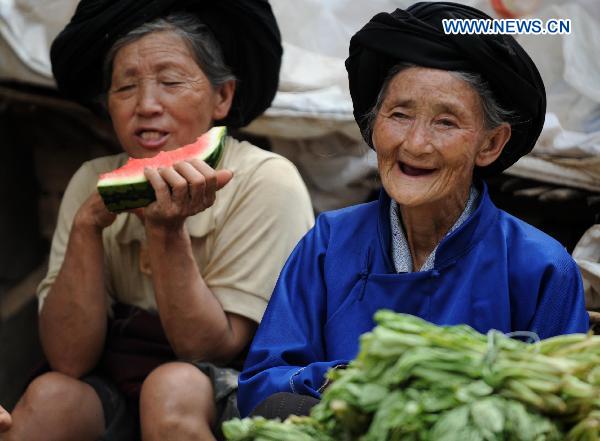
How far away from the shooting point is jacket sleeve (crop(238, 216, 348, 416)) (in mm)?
3094

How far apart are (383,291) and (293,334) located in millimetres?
293

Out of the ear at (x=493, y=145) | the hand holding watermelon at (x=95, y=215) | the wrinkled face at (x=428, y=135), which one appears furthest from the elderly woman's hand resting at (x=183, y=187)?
the ear at (x=493, y=145)

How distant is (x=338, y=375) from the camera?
2.43m

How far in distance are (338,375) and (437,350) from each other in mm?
285

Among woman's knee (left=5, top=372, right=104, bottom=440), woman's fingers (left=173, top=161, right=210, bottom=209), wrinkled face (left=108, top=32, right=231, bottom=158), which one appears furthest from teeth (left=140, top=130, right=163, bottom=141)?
A: woman's knee (left=5, top=372, right=104, bottom=440)

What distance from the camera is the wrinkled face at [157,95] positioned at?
3.82 meters

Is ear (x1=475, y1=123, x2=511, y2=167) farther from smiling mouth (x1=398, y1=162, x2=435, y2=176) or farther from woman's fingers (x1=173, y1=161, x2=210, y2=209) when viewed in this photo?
woman's fingers (x1=173, y1=161, x2=210, y2=209)

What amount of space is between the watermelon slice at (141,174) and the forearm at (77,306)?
0.84ft

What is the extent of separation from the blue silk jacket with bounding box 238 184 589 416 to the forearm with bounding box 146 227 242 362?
1.04 feet

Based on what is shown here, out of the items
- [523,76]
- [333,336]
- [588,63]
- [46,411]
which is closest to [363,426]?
[333,336]

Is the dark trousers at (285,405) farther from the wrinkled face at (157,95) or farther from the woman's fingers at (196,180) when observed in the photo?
the wrinkled face at (157,95)

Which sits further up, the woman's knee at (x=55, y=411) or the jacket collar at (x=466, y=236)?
the jacket collar at (x=466, y=236)

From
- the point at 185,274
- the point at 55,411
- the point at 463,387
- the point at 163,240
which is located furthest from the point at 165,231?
the point at 463,387

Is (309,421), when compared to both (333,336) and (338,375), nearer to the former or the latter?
(338,375)
